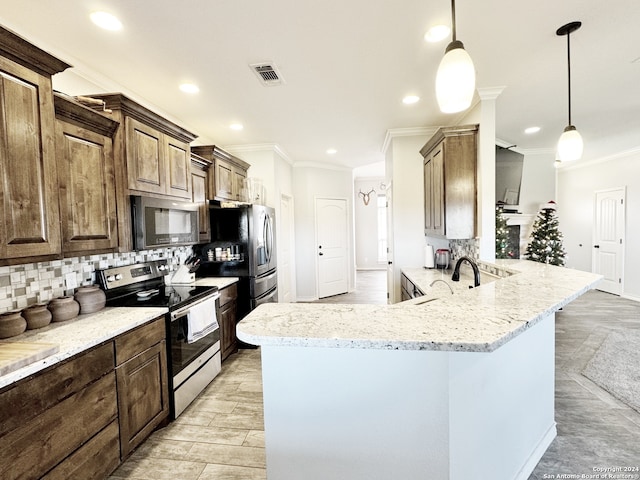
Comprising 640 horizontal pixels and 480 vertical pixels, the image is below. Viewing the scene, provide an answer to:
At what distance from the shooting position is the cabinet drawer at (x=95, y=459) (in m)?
1.51

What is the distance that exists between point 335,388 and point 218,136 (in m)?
4.14

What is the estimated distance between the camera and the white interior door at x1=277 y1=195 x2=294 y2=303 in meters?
5.28

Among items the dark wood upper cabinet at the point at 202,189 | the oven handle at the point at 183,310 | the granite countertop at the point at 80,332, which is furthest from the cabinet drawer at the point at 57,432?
the dark wood upper cabinet at the point at 202,189

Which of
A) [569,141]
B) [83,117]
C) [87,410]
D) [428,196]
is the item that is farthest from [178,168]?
[569,141]

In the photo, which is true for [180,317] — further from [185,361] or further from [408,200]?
[408,200]

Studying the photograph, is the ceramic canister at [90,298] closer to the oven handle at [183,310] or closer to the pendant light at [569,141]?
the oven handle at [183,310]

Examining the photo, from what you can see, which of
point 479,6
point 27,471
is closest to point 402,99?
point 479,6

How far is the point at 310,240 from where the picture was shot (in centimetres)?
625

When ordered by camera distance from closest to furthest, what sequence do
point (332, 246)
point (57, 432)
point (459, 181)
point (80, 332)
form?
point (57, 432)
point (80, 332)
point (459, 181)
point (332, 246)

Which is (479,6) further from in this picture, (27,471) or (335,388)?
(27,471)

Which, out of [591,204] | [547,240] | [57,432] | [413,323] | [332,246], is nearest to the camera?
[413,323]

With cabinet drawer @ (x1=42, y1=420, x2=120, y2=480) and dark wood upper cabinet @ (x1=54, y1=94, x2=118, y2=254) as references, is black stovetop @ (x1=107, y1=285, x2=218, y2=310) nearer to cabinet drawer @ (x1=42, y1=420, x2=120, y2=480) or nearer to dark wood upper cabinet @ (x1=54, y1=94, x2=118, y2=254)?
dark wood upper cabinet @ (x1=54, y1=94, x2=118, y2=254)

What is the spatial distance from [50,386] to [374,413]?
4.81 feet

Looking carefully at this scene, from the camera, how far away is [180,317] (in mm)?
2420
